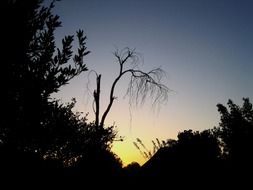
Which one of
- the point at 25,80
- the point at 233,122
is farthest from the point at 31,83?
the point at 233,122

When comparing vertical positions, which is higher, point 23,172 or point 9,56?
point 9,56

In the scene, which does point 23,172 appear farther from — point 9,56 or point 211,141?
point 211,141

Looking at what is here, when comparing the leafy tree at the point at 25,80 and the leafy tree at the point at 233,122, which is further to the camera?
the leafy tree at the point at 233,122

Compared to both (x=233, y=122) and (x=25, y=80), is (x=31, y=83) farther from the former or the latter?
(x=233, y=122)

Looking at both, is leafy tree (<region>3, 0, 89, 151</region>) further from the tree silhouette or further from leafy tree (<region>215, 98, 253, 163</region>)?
leafy tree (<region>215, 98, 253, 163</region>)

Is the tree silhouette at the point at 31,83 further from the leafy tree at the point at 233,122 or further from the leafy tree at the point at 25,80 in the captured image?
the leafy tree at the point at 233,122

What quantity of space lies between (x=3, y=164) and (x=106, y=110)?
1288 centimetres

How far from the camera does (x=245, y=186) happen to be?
13.7 metres

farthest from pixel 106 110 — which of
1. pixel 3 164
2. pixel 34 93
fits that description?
pixel 34 93

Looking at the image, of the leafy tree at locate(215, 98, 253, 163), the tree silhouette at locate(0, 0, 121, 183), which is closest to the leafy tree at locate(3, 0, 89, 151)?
the tree silhouette at locate(0, 0, 121, 183)

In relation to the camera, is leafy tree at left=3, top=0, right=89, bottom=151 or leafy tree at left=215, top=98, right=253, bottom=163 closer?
leafy tree at left=3, top=0, right=89, bottom=151

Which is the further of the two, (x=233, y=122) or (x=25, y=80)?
(x=233, y=122)

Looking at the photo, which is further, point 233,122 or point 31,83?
point 233,122

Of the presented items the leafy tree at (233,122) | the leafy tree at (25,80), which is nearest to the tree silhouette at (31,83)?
the leafy tree at (25,80)
